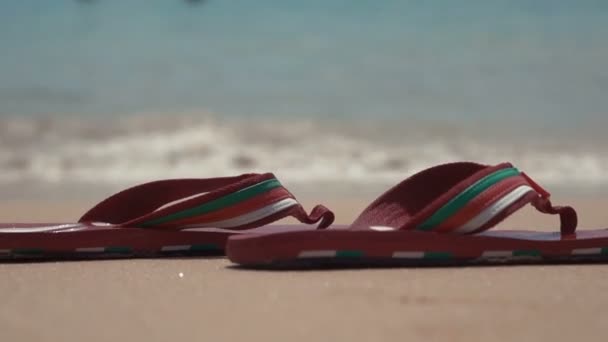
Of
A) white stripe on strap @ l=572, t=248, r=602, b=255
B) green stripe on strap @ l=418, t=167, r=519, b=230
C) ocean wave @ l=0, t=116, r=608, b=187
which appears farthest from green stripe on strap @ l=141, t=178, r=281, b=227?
ocean wave @ l=0, t=116, r=608, b=187

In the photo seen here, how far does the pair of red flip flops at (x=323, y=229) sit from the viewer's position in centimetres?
128

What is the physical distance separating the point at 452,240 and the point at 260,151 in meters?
3.89

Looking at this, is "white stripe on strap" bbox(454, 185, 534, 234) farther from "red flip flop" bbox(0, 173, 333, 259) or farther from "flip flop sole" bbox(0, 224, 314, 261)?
"flip flop sole" bbox(0, 224, 314, 261)

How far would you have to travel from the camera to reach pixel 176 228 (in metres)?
1.52

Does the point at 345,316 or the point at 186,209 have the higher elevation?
the point at 186,209

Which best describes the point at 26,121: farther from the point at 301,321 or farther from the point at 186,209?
the point at 301,321

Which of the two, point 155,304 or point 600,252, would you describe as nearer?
point 155,304

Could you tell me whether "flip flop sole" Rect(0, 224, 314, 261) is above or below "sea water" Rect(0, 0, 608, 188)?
below

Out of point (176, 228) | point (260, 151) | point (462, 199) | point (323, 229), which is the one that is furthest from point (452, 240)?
point (260, 151)

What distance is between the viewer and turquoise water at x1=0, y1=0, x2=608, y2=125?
5.97m

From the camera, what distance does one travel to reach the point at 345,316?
0.95m

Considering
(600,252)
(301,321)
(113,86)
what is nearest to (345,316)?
(301,321)

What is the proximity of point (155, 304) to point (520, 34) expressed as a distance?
6298 millimetres

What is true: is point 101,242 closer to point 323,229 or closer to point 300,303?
point 323,229
